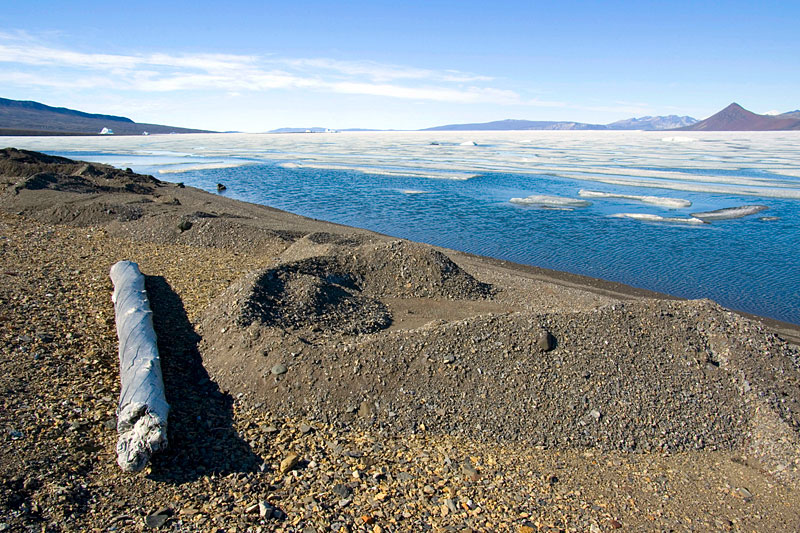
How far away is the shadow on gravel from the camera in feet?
12.9

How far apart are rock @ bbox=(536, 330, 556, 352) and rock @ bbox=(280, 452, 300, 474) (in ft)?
9.32

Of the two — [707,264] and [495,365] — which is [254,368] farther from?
[707,264]

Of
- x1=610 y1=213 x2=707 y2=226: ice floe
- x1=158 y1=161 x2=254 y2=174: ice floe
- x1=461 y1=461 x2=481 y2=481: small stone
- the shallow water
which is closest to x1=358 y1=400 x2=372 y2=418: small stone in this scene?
x1=461 y1=461 x2=481 y2=481: small stone

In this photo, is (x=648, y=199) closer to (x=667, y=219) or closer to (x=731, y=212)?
(x=731, y=212)

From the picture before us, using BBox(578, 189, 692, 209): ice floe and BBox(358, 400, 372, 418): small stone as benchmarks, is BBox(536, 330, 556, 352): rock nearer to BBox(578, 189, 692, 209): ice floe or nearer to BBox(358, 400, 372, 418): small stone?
BBox(358, 400, 372, 418): small stone

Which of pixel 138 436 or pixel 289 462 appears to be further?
pixel 289 462

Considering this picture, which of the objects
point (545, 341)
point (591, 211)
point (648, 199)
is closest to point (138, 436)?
point (545, 341)

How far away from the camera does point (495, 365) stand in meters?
5.29

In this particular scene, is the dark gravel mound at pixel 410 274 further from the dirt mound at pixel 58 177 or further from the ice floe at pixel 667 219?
the dirt mound at pixel 58 177

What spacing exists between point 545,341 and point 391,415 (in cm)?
195

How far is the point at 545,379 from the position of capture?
5.16m

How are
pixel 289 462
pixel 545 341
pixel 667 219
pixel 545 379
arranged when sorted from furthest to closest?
pixel 667 219
pixel 545 341
pixel 545 379
pixel 289 462

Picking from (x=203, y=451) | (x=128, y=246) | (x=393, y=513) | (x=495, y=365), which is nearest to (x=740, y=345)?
(x=495, y=365)

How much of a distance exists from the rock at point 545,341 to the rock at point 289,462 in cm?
284
